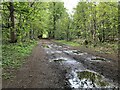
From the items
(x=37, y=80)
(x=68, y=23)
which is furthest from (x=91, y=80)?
(x=68, y=23)

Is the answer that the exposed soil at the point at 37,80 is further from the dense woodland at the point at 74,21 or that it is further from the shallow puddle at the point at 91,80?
the dense woodland at the point at 74,21

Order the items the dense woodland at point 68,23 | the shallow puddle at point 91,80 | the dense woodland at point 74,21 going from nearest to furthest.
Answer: the shallow puddle at point 91,80 → the dense woodland at point 68,23 → the dense woodland at point 74,21

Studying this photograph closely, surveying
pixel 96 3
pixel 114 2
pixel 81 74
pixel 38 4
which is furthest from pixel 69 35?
pixel 81 74

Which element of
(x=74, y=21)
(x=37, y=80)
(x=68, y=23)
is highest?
(x=74, y=21)

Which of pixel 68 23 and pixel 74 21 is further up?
pixel 74 21

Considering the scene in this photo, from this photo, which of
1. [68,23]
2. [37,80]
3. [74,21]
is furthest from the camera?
[74,21]

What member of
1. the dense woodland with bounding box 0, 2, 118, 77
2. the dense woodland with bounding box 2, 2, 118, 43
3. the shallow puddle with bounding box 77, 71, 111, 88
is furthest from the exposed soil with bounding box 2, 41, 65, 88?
the dense woodland with bounding box 2, 2, 118, 43

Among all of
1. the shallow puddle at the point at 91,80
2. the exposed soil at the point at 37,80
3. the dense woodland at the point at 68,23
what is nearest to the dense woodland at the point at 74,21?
the dense woodland at the point at 68,23

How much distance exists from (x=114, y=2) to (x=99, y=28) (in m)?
6.93

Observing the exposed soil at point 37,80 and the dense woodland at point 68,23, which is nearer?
the exposed soil at point 37,80

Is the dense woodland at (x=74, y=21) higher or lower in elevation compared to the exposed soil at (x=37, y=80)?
higher

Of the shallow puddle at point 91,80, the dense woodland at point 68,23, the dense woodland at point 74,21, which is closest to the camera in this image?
the shallow puddle at point 91,80

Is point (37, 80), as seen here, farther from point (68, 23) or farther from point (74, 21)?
point (74, 21)

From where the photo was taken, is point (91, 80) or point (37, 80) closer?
point (91, 80)
